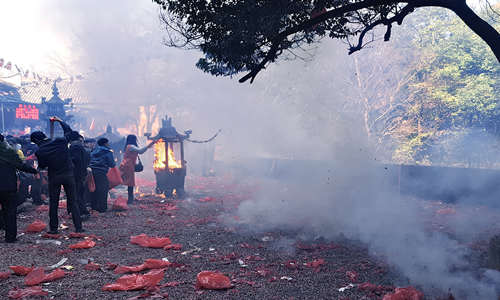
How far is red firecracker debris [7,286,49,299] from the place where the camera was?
4645 mm

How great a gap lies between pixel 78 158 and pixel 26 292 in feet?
15.5

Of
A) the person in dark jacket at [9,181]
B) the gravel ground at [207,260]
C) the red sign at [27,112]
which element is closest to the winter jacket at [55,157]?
the person in dark jacket at [9,181]

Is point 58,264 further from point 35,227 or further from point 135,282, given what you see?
point 35,227

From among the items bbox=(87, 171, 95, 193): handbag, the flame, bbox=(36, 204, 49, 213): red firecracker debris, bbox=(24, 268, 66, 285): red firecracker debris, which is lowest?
bbox=(24, 268, 66, 285): red firecracker debris

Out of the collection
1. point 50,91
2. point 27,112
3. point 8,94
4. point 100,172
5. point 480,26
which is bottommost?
point 100,172

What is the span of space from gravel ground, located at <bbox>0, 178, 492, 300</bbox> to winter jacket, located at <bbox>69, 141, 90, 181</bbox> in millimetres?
1193

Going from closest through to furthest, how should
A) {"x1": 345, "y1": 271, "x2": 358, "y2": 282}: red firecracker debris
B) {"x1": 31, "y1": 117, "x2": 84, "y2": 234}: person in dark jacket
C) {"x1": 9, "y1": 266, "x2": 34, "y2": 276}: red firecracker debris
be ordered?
{"x1": 9, "y1": 266, "x2": 34, "y2": 276}: red firecracker debris, {"x1": 345, "y1": 271, "x2": 358, "y2": 282}: red firecracker debris, {"x1": 31, "y1": 117, "x2": 84, "y2": 234}: person in dark jacket

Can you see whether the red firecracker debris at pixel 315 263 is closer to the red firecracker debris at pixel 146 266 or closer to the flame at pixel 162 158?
the red firecracker debris at pixel 146 266

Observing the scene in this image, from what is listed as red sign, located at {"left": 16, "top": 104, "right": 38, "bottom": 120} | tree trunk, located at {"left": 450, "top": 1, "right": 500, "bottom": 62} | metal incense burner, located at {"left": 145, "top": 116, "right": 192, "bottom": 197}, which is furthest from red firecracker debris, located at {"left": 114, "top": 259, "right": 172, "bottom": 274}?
red sign, located at {"left": 16, "top": 104, "right": 38, "bottom": 120}

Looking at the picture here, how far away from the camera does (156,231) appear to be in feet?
29.0

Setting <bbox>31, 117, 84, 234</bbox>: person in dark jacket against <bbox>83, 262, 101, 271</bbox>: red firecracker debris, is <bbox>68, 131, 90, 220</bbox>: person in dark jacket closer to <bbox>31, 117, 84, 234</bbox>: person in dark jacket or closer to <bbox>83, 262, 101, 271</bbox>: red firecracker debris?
<bbox>31, 117, 84, 234</bbox>: person in dark jacket

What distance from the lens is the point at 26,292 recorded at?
4.75 meters

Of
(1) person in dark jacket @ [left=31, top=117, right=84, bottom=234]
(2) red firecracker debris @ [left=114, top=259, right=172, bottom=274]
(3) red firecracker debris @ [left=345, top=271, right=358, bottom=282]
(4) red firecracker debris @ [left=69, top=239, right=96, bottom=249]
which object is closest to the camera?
(3) red firecracker debris @ [left=345, top=271, right=358, bottom=282]

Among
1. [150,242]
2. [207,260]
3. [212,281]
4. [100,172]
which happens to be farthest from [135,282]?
[100,172]
